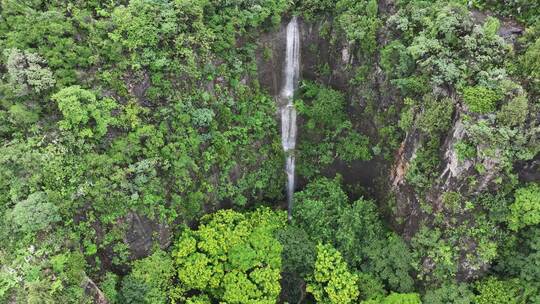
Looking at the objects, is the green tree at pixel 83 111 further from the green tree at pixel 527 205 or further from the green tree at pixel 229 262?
the green tree at pixel 527 205

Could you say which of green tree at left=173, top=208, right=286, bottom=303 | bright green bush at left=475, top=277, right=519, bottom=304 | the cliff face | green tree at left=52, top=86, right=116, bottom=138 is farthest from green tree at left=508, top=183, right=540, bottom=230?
green tree at left=52, top=86, right=116, bottom=138

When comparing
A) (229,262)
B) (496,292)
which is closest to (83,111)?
(229,262)

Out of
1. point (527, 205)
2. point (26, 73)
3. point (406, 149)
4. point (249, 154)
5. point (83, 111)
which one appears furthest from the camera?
point (249, 154)

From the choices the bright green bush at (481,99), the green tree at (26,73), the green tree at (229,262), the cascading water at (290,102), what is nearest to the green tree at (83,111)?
the green tree at (26,73)

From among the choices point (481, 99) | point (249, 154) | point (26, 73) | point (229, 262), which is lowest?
point (229, 262)

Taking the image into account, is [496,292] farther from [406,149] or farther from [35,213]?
[35,213]
